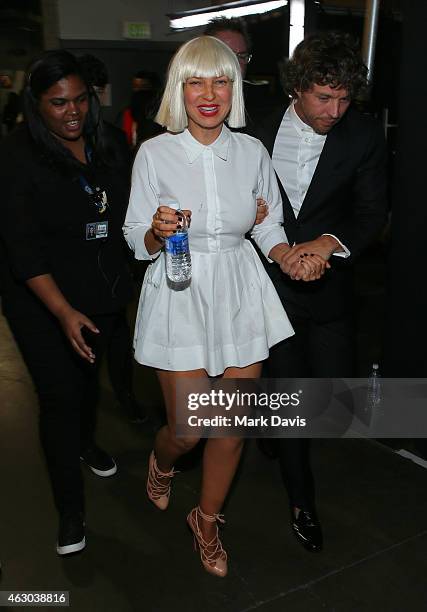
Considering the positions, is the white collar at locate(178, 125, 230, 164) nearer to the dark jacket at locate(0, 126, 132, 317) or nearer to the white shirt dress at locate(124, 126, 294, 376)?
the white shirt dress at locate(124, 126, 294, 376)

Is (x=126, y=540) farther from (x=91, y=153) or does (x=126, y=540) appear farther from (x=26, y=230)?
(x=91, y=153)

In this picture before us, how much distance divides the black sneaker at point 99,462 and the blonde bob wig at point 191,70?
167cm

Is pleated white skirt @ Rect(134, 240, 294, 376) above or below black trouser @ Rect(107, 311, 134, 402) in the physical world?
above

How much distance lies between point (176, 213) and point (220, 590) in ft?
4.36

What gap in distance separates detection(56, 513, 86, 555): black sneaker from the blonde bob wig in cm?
149

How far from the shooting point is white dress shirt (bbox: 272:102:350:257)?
7.96 ft

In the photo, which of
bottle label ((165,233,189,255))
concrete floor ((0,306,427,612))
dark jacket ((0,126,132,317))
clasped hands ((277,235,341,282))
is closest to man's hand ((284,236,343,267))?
clasped hands ((277,235,341,282))

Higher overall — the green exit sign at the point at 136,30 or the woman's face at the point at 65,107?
the green exit sign at the point at 136,30

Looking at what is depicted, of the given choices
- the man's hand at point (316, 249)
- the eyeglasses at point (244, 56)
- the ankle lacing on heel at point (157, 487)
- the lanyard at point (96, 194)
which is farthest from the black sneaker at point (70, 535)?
the eyeglasses at point (244, 56)

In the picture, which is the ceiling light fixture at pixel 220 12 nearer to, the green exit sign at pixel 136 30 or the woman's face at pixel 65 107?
the green exit sign at pixel 136 30

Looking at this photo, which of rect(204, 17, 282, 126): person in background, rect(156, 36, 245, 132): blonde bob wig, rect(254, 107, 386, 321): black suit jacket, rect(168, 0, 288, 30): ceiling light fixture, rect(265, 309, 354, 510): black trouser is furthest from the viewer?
rect(168, 0, 288, 30): ceiling light fixture

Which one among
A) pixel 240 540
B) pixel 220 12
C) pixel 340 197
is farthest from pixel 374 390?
pixel 220 12

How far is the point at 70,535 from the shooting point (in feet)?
8.06

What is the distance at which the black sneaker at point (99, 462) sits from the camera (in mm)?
3064
